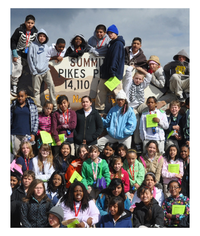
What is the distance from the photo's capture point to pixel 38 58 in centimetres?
903

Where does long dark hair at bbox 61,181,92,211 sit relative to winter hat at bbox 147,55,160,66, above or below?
below

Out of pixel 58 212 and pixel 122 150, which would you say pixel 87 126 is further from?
pixel 58 212

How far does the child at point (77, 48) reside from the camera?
9211mm

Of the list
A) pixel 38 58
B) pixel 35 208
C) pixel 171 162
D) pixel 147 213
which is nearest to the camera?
pixel 35 208

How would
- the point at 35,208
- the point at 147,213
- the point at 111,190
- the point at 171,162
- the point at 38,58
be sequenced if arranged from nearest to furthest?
the point at 35,208 → the point at 147,213 → the point at 111,190 → the point at 171,162 → the point at 38,58

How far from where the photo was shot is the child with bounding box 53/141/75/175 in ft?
26.3

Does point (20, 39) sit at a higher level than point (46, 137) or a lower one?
higher

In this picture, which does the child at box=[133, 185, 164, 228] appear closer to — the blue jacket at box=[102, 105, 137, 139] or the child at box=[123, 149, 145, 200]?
the child at box=[123, 149, 145, 200]

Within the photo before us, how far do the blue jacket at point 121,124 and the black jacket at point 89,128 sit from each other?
0.30m

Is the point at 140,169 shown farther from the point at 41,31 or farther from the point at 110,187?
the point at 41,31

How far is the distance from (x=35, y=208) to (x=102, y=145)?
2457mm

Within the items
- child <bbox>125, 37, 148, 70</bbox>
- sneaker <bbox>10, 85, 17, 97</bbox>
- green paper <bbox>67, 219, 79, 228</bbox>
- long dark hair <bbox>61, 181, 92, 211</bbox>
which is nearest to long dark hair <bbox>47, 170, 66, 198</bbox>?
long dark hair <bbox>61, 181, 92, 211</bbox>

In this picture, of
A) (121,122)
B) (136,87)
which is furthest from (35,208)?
(136,87)

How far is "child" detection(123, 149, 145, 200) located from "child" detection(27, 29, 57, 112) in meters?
2.13
